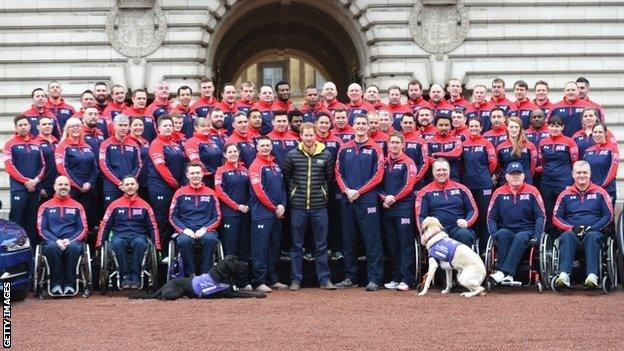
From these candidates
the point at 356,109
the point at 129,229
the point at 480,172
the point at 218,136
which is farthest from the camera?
the point at 356,109

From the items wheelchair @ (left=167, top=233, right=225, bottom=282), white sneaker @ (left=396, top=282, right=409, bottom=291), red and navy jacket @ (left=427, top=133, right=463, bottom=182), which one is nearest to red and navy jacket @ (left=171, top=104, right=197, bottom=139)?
wheelchair @ (left=167, top=233, right=225, bottom=282)

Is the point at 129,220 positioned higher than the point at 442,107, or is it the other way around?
the point at 442,107

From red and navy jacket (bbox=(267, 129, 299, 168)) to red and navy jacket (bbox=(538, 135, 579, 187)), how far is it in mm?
3600

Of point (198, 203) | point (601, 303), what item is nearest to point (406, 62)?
point (198, 203)

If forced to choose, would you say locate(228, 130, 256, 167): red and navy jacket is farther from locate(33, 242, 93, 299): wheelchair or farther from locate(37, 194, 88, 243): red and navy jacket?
locate(33, 242, 93, 299): wheelchair

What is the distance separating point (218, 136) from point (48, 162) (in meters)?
2.48

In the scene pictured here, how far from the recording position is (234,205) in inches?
492

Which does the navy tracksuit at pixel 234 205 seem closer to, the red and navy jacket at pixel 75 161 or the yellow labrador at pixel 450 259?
the red and navy jacket at pixel 75 161

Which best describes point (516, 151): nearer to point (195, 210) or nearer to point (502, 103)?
point (502, 103)

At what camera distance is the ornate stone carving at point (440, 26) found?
68.7 feet

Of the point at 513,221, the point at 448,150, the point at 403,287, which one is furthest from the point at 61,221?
the point at 513,221

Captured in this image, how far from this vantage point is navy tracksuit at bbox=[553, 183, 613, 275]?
1157 centimetres

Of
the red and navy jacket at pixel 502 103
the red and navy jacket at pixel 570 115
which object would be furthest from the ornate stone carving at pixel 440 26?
the red and navy jacket at pixel 570 115

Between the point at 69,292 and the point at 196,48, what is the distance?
1003cm
